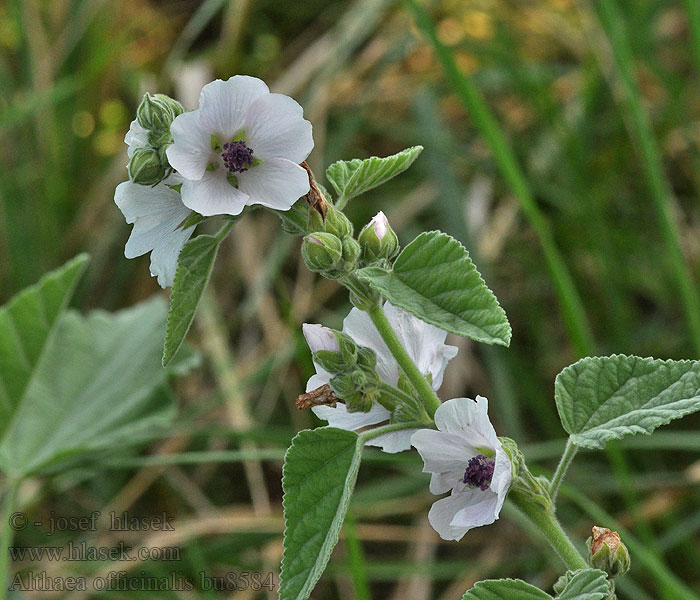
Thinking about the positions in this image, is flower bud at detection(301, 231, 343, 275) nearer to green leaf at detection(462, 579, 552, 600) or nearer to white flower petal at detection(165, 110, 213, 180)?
white flower petal at detection(165, 110, 213, 180)

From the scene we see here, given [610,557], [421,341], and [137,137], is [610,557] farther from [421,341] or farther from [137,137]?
[137,137]

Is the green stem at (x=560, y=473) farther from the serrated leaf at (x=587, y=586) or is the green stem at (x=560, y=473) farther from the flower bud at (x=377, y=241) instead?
the flower bud at (x=377, y=241)

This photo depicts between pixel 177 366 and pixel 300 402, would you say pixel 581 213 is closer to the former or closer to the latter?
pixel 177 366

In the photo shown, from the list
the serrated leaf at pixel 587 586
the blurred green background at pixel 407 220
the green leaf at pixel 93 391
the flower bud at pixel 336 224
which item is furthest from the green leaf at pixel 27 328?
the serrated leaf at pixel 587 586

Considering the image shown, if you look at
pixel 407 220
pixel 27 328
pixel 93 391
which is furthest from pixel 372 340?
pixel 407 220

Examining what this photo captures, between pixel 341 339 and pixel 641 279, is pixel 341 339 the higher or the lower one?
the higher one

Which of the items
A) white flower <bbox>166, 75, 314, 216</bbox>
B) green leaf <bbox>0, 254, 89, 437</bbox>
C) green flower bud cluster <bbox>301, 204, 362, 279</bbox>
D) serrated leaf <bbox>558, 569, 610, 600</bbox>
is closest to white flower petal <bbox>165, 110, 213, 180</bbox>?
white flower <bbox>166, 75, 314, 216</bbox>

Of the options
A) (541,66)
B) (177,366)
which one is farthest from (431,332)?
(541,66)
